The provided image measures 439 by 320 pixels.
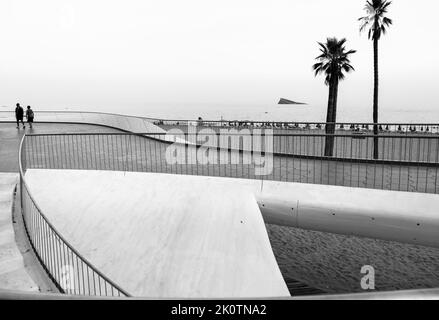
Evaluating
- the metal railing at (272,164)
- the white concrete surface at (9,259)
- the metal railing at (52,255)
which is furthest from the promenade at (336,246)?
the metal railing at (52,255)

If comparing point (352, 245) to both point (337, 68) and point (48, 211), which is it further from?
point (337, 68)

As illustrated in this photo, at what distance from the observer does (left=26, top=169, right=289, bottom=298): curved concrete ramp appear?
737cm

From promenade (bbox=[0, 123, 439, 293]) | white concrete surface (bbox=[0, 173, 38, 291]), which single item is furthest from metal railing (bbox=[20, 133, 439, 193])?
white concrete surface (bbox=[0, 173, 38, 291])

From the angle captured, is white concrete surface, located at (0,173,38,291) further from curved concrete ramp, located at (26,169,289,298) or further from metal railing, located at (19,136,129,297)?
curved concrete ramp, located at (26,169,289,298)

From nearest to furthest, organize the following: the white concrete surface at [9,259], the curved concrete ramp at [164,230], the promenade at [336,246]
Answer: the white concrete surface at [9,259] < the curved concrete ramp at [164,230] < the promenade at [336,246]

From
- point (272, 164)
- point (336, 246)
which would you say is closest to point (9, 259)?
point (272, 164)

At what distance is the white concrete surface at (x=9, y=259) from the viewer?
17.6 ft

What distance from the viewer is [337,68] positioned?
28.0 meters

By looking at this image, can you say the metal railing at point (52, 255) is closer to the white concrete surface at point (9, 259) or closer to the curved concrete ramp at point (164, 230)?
the white concrete surface at point (9, 259)

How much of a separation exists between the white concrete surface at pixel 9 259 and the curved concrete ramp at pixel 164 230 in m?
1.46

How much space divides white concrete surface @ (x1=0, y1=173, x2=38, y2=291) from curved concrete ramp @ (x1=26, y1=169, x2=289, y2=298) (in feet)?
4.78

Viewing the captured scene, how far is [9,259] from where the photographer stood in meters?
Result: 6.04

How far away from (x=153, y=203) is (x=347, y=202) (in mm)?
5598
